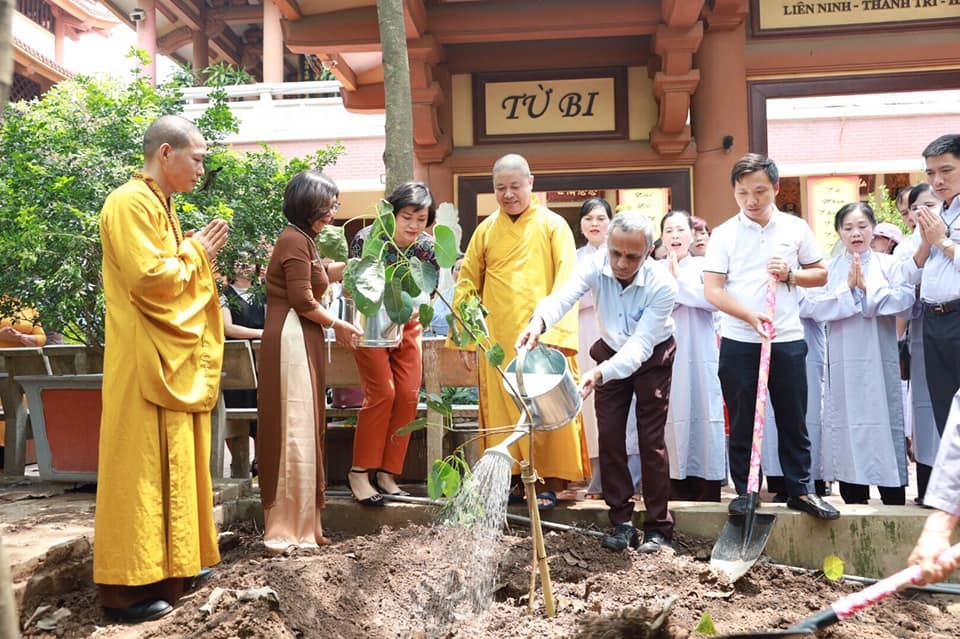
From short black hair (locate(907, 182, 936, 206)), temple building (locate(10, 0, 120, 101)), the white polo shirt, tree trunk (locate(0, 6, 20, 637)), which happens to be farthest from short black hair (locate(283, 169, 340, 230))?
temple building (locate(10, 0, 120, 101))

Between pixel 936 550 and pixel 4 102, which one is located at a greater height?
pixel 4 102

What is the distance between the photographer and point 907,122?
45.9 feet

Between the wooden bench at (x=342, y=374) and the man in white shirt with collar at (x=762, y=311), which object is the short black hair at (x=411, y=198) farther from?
the man in white shirt with collar at (x=762, y=311)

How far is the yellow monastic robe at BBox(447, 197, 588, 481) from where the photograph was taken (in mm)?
4160

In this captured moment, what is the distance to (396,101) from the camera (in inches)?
185

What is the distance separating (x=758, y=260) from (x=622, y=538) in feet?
4.65

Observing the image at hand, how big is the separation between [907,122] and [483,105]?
992cm

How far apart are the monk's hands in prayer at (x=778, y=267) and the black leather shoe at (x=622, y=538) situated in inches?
51.2

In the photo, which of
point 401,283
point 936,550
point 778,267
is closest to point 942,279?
point 778,267

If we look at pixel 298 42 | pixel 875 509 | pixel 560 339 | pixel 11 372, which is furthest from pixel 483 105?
pixel 875 509

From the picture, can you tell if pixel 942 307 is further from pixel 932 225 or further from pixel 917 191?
pixel 917 191

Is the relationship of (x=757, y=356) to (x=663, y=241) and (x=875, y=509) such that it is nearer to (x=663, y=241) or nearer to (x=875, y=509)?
(x=875, y=509)

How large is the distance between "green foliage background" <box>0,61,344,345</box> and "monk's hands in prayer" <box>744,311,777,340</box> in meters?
2.76

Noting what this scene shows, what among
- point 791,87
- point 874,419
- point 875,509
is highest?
point 791,87
